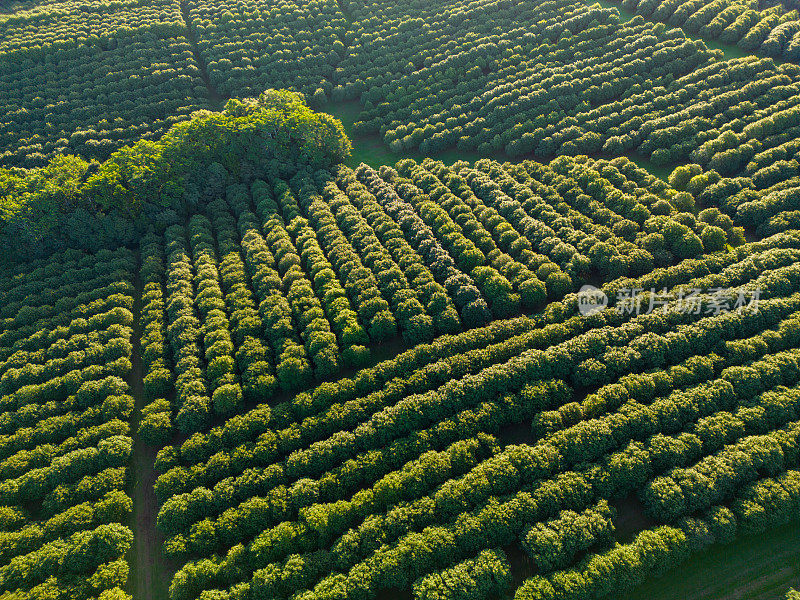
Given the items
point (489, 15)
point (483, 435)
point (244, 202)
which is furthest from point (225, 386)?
point (489, 15)

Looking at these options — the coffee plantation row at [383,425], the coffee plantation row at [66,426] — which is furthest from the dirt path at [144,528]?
the coffee plantation row at [383,425]

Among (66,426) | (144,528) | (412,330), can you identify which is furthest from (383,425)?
(66,426)

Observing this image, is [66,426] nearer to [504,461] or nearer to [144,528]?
[144,528]

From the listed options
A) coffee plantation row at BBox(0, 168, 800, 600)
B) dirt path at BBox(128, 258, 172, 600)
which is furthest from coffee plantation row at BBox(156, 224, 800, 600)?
dirt path at BBox(128, 258, 172, 600)

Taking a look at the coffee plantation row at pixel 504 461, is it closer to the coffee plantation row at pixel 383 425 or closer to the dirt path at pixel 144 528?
the coffee plantation row at pixel 383 425

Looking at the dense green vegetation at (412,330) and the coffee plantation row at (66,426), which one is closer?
the dense green vegetation at (412,330)
